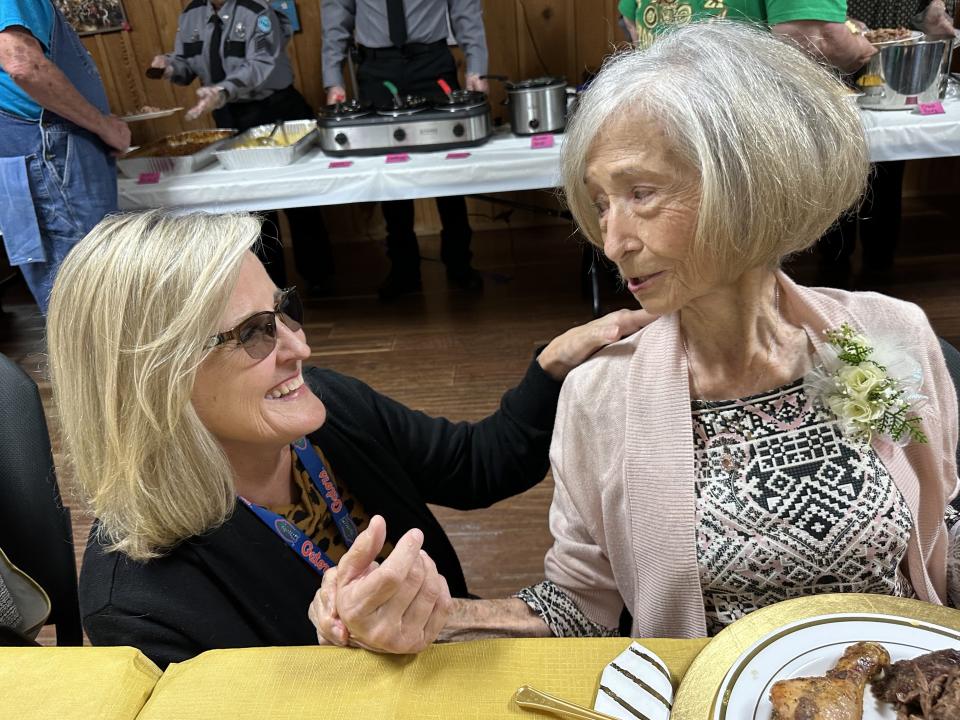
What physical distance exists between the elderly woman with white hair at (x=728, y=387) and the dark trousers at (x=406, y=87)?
3.25 m

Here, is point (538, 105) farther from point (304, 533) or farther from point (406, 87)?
point (304, 533)

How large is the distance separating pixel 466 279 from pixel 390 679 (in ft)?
12.2

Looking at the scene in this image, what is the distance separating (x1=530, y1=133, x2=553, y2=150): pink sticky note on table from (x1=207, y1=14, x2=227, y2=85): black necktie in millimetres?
2231

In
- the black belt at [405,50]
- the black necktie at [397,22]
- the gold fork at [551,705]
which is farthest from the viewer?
the black belt at [405,50]

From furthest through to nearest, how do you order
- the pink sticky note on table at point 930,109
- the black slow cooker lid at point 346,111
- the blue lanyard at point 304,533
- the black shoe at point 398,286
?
the black shoe at point 398,286 → the black slow cooker lid at point 346,111 → the pink sticky note on table at point 930,109 → the blue lanyard at point 304,533

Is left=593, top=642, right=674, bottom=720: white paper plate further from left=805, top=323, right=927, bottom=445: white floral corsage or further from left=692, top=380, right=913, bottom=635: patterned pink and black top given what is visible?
left=805, top=323, right=927, bottom=445: white floral corsage

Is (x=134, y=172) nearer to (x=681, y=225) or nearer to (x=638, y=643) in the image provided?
(x=681, y=225)

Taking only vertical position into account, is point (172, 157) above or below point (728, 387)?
above

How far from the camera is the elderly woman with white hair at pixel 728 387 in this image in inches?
35.1

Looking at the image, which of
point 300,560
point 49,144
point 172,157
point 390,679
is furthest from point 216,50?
point 390,679

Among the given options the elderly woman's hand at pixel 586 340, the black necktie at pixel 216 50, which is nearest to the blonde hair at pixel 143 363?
the elderly woman's hand at pixel 586 340

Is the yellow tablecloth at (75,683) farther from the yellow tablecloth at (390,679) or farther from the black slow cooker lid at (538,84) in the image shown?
the black slow cooker lid at (538,84)

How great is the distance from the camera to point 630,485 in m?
1.09

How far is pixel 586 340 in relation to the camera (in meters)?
1.23
